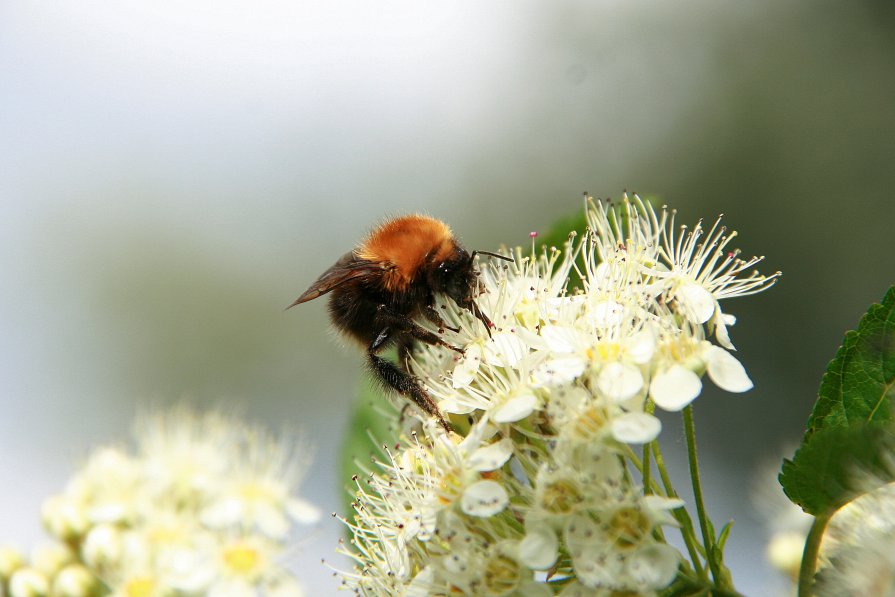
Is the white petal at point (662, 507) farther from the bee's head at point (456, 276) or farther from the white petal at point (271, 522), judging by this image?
the white petal at point (271, 522)

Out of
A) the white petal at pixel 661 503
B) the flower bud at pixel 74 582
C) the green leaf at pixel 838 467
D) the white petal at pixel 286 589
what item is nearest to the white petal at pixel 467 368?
the white petal at pixel 661 503

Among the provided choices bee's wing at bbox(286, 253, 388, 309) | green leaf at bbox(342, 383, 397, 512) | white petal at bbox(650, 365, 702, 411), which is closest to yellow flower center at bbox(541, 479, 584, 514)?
white petal at bbox(650, 365, 702, 411)

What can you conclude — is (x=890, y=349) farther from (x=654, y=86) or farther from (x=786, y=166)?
(x=654, y=86)

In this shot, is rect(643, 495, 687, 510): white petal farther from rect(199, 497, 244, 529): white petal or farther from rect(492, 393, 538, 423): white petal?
rect(199, 497, 244, 529): white petal

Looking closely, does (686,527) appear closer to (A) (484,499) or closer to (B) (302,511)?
(A) (484,499)

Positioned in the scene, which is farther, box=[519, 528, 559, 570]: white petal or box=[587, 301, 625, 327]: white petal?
box=[587, 301, 625, 327]: white petal

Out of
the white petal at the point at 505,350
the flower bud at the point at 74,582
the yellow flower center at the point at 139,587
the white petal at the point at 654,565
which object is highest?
the flower bud at the point at 74,582

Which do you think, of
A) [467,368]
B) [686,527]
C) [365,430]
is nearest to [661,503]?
[686,527]
